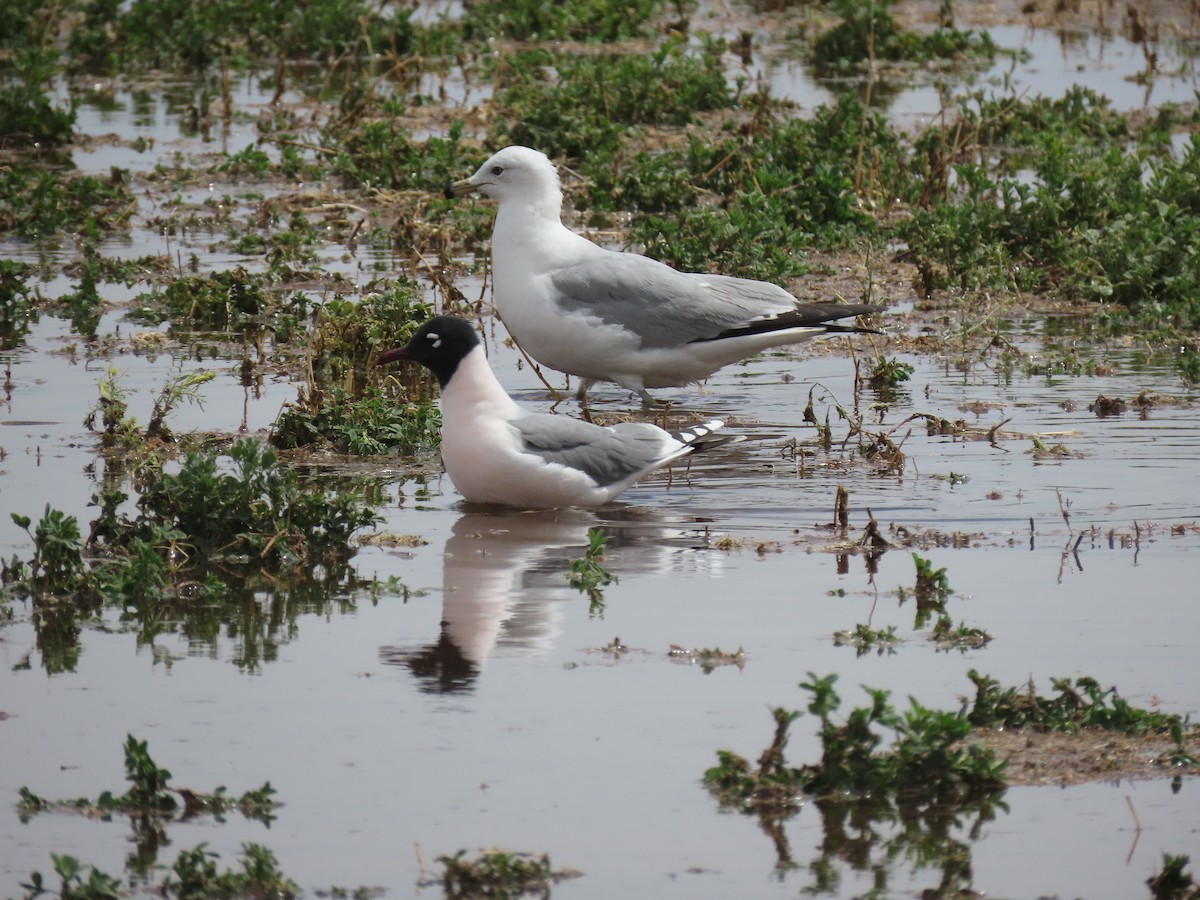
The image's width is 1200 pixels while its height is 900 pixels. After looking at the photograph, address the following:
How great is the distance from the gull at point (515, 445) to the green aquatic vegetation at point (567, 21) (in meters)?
12.5

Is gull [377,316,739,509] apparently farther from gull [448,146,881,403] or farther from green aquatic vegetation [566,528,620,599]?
gull [448,146,881,403]

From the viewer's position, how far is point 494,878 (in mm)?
4973

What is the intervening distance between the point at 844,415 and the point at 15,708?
4.51 meters

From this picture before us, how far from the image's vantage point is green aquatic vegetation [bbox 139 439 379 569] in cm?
764

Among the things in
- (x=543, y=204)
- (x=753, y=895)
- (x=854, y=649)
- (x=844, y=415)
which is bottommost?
(x=753, y=895)

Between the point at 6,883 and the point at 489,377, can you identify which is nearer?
the point at 6,883

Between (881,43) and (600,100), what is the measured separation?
16.3 ft

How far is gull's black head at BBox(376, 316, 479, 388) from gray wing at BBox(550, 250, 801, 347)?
1451 mm

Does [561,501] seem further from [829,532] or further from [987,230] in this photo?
[987,230]

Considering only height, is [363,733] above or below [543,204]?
below

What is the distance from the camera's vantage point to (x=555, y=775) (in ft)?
18.7

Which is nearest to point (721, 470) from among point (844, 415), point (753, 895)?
point (844, 415)

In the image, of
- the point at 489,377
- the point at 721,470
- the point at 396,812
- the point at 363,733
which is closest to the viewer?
the point at 396,812

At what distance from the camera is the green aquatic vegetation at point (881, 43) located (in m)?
20.7
